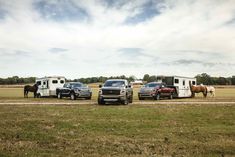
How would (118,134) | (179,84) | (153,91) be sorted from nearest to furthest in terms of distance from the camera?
(118,134) → (153,91) → (179,84)

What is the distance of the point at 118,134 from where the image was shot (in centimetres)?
1584

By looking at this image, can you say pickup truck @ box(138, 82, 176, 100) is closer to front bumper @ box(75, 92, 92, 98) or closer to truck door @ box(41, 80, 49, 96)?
front bumper @ box(75, 92, 92, 98)

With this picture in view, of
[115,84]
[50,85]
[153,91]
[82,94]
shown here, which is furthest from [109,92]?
[50,85]

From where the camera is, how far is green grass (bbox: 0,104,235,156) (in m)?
12.7

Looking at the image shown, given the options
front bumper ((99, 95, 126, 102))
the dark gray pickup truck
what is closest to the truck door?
the dark gray pickup truck

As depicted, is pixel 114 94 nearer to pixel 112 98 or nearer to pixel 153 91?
pixel 112 98

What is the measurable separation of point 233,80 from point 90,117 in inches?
4939

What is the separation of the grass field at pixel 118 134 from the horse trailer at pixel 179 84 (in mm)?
25601

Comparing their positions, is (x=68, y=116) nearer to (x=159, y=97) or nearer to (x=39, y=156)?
(x=39, y=156)

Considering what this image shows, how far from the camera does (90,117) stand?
69.7ft

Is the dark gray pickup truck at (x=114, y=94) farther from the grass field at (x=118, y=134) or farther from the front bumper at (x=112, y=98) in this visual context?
the grass field at (x=118, y=134)

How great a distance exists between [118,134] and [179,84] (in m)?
34.4

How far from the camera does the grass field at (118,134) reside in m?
12.7

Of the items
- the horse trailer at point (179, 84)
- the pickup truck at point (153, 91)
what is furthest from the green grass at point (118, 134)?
the horse trailer at point (179, 84)
